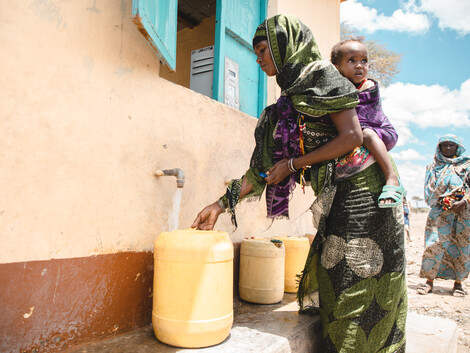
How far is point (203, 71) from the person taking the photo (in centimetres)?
333

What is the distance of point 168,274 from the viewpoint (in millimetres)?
1726

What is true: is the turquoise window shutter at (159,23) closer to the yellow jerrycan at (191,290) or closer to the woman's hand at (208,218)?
the woman's hand at (208,218)

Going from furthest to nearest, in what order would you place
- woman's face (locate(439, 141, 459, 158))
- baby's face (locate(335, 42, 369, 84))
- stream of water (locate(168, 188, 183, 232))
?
1. woman's face (locate(439, 141, 459, 158))
2. stream of water (locate(168, 188, 183, 232))
3. baby's face (locate(335, 42, 369, 84))

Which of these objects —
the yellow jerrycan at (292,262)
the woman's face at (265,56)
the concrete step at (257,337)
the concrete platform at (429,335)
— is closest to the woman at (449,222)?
the concrete platform at (429,335)

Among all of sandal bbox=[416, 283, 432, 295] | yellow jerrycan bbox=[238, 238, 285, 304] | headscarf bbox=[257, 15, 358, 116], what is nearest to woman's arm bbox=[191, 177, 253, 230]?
headscarf bbox=[257, 15, 358, 116]

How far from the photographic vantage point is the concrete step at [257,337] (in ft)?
5.69

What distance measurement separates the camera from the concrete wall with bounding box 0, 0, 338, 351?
1.52 meters

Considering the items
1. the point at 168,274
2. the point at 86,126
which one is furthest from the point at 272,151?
the point at 86,126

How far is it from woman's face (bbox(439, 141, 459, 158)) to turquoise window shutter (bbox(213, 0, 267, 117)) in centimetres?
318

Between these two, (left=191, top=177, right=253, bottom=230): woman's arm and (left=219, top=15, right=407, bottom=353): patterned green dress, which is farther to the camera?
(left=191, top=177, right=253, bottom=230): woman's arm

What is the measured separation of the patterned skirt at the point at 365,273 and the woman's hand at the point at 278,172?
0.24m

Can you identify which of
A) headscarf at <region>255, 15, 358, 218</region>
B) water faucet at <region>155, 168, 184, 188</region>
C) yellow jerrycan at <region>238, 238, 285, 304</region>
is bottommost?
yellow jerrycan at <region>238, 238, 285, 304</region>

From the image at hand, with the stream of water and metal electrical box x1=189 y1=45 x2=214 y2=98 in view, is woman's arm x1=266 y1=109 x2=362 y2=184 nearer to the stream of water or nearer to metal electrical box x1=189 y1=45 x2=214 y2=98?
the stream of water

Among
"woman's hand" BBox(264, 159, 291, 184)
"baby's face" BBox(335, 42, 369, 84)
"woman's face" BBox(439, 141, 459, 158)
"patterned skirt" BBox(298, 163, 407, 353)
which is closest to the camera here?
"patterned skirt" BBox(298, 163, 407, 353)
